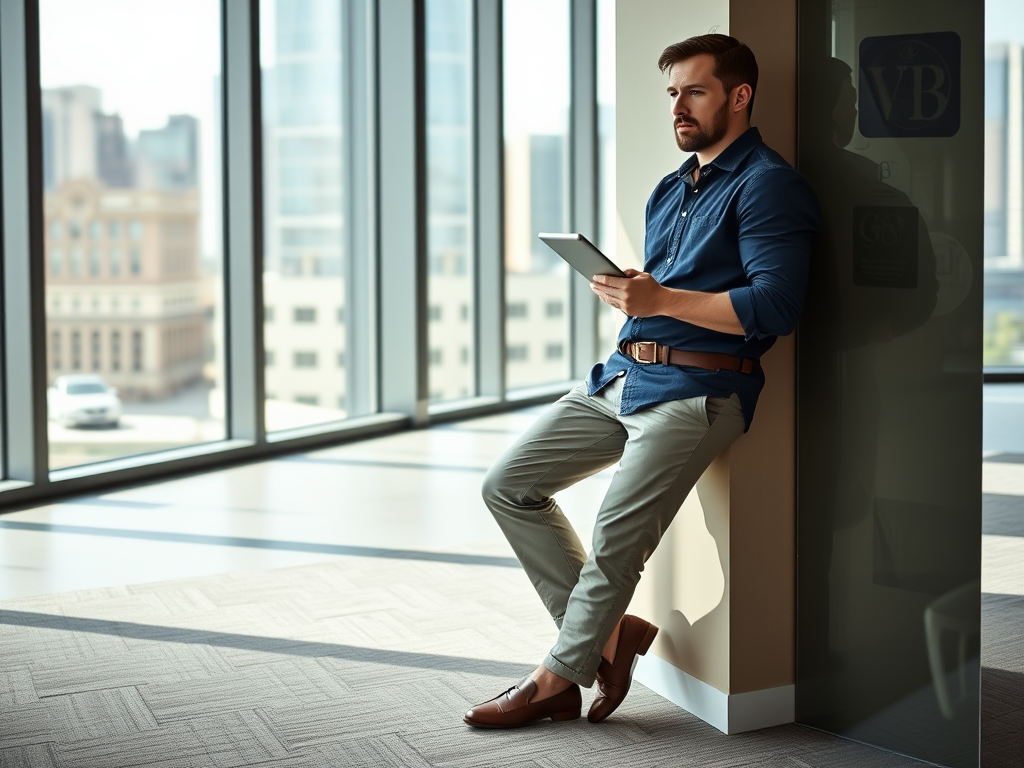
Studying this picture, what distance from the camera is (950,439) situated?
249 cm

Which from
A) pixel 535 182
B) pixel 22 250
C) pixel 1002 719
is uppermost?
pixel 535 182

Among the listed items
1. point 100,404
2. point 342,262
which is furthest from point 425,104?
point 100,404

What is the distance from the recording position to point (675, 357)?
2.72 meters

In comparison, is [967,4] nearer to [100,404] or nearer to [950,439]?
[950,439]

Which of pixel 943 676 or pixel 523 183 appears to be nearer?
pixel 943 676

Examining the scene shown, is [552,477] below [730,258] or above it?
below

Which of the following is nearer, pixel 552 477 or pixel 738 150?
pixel 738 150

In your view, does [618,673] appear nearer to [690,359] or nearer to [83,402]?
[690,359]

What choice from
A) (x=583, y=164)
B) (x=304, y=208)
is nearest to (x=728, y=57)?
(x=304, y=208)

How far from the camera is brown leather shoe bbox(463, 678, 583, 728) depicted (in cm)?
281

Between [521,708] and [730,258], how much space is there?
1170 millimetres

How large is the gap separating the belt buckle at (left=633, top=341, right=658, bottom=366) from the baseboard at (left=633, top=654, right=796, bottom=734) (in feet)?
2.65

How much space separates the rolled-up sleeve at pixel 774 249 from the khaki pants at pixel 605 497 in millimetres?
235

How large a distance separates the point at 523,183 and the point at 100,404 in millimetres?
3906
